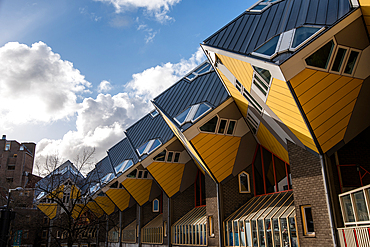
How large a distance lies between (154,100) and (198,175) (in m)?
7.90

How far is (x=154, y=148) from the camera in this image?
23.2 m

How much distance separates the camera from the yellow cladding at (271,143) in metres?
15.2

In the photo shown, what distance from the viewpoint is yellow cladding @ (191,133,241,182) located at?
1697 cm

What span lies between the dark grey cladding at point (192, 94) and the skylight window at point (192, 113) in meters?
0.34

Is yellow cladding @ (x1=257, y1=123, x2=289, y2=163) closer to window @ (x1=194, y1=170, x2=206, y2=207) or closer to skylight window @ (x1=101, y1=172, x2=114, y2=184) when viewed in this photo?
window @ (x1=194, y1=170, x2=206, y2=207)

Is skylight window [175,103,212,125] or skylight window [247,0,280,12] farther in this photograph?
skylight window [175,103,212,125]

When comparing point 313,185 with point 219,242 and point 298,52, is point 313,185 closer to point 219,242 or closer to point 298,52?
point 298,52

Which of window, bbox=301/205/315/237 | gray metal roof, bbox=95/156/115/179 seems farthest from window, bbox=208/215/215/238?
gray metal roof, bbox=95/156/115/179

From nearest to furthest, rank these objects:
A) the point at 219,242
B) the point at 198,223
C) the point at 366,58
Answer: the point at 366,58
the point at 219,242
the point at 198,223

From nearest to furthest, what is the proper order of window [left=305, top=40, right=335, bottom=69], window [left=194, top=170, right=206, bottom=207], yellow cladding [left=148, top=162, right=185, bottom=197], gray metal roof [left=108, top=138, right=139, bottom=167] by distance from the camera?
1. window [left=305, top=40, right=335, bottom=69]
2. yellow cladding [left=148, top=162, right=185, bottom=197]
3. window [left=194, top=170, right=206, bottom=207]
4. gray metal roof [left=108, top=138, right=139, bottom=167]

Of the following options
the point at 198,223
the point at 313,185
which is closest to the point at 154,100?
the point at 198,223

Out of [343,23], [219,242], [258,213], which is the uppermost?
[343,23]

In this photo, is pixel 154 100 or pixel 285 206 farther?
pixel 154 100

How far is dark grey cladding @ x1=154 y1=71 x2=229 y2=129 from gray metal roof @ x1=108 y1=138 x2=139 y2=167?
33.0ft
